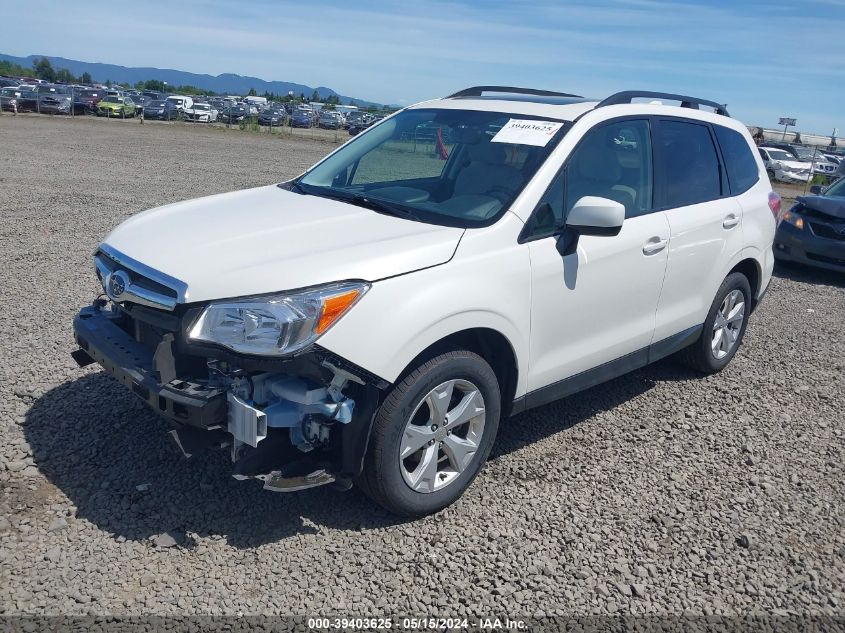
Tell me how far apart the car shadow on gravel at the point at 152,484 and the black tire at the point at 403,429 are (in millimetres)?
206

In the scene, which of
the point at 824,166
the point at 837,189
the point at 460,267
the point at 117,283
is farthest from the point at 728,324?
the point at 824,166

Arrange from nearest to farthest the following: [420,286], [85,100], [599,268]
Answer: [420,286], [599,268], [85,100]

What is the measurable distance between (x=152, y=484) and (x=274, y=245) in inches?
55.3

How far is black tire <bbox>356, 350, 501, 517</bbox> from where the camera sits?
3291 mm

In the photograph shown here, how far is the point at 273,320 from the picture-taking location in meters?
3.06

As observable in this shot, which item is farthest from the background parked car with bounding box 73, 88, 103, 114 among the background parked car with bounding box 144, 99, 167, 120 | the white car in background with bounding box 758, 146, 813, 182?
the white car in background with bounding box 758, 146, 813, 182

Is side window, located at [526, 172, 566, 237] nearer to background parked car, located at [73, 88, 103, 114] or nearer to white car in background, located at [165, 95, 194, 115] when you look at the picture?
background parked car, located at [73, 88, 103, 114]

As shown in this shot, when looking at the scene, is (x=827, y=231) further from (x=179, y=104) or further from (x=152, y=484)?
(x=179, y=104)

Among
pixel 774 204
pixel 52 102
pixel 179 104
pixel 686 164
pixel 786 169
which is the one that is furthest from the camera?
pixel 179 104

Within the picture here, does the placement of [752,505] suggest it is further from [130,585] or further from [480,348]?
[130,585]

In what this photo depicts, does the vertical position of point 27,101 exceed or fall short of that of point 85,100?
it falls short

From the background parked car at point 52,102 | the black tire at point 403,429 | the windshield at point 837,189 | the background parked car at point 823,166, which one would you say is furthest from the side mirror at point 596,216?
the background parked car at point 52,102

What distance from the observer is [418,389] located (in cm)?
334

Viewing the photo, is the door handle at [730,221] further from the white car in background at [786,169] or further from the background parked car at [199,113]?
the background parked car at [199,113]
